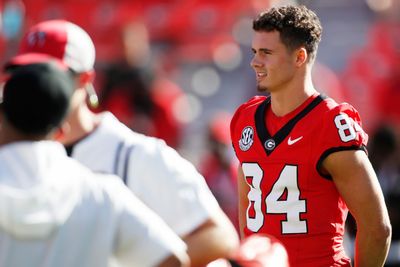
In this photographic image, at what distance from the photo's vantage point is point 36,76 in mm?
3760

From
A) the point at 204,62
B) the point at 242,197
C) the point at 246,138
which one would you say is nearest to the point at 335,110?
the point at 246,138

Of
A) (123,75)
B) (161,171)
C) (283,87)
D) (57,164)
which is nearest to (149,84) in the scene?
(123,75)

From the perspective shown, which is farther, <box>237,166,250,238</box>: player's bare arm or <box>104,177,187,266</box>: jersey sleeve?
<box>237,166,250,238</box>: player's bare arm

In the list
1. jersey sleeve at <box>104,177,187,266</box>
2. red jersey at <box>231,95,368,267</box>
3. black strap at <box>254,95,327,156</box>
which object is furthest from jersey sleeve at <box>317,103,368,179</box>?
jersey sleeve at <box>104,177,187,266</box>

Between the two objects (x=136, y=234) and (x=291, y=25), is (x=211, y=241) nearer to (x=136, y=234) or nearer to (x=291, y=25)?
(x=136, y=234)

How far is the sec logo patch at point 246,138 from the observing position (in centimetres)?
586

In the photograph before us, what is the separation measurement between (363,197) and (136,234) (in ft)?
6.40

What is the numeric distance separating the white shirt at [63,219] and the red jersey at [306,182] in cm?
187

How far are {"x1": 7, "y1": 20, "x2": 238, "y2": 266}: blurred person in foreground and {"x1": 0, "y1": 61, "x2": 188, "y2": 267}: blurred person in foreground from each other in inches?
28.2

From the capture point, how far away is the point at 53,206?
3719 mm

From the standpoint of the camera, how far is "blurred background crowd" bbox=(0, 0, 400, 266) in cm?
1047

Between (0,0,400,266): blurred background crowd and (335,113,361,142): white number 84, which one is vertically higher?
(335,113,361,142): white number 84

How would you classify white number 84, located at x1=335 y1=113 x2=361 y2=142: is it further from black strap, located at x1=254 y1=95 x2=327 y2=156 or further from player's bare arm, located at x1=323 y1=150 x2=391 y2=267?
black strap, located at x1=254 y1=95 x2=327 y2=156

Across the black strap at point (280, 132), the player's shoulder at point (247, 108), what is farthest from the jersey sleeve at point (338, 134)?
the player's shoulder at point (247, 108)
